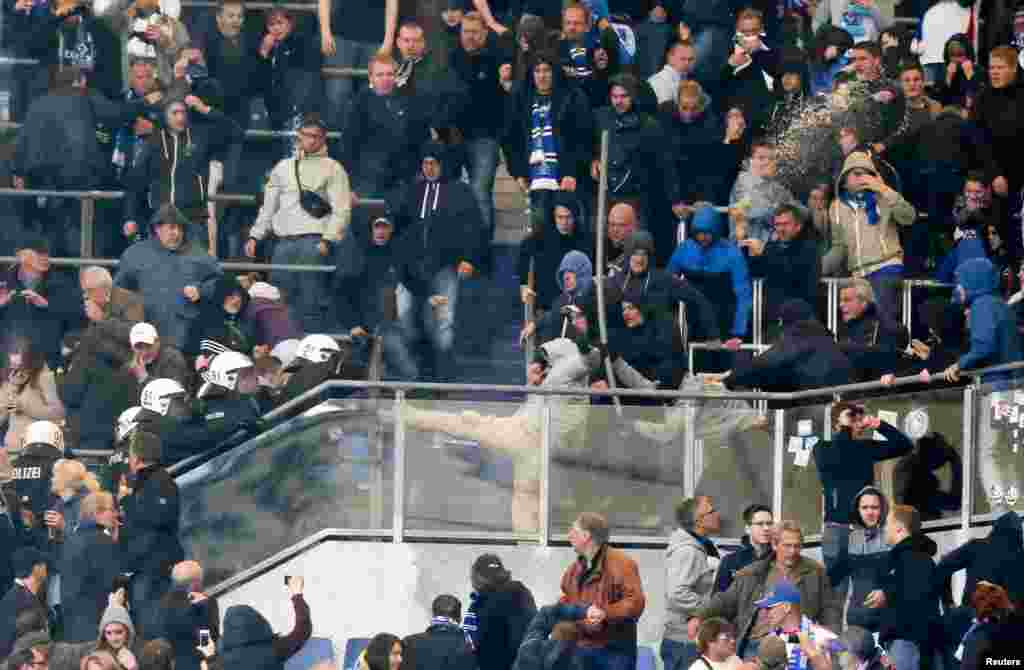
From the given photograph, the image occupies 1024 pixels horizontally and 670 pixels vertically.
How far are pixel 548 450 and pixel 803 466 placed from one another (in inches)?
64.3

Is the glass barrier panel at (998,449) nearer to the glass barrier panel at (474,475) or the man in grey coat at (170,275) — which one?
the glass barrier panel at (474,475)

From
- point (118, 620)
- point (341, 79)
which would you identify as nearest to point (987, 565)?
point (118, 620)

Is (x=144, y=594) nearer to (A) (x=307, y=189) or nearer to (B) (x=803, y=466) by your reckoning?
(B) (x=803, y=466)

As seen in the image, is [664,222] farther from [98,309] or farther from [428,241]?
[98,309]

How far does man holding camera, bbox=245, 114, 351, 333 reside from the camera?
26812mm

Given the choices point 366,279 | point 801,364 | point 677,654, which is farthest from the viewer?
point 366,279

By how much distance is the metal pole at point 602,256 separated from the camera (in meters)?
24.7

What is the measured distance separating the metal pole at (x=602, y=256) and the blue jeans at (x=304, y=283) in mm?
2076

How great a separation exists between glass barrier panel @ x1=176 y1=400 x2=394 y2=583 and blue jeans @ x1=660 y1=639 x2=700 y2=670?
2.17 m

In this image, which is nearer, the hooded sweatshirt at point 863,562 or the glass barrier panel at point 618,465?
the hooded sweatshirt at point 863,562

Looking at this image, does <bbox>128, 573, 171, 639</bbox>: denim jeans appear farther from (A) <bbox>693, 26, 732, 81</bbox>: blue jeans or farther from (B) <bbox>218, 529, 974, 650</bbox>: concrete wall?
(A) <bbox>693, 26, 732, 81</bbox>: blue jeans

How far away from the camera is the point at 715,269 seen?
25.9m

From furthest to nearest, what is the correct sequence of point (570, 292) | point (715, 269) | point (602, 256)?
point (715, 269) < point (602, 256) < point (570, 292)

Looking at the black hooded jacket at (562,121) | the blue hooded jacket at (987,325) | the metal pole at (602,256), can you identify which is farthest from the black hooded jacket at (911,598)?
the black hooded jacket at (562,121)
